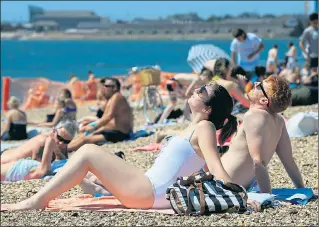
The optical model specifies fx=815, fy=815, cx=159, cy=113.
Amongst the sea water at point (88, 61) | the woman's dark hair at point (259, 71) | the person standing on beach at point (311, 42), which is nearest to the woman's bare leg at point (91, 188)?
the woman's dark hair at point (259, 71)

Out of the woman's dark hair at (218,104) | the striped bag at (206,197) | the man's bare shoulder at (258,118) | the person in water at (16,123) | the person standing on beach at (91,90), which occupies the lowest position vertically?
Result: the person standing on beach at (91,90)

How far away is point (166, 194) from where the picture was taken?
513cm

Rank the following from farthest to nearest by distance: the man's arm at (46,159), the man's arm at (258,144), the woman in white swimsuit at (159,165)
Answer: the man's arm at (46,159) < the man's arm at (258,144) < the woman in white swimsuit at (159,165)

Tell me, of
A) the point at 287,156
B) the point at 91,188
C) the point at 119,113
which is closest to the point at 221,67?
the point at 119,113

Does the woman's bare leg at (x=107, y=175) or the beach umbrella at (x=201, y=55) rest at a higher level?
the woman's bare leg at (x=107, y=175)

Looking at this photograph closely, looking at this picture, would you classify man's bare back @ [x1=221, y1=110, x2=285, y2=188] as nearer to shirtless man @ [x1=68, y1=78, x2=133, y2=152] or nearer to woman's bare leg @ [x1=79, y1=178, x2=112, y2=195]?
woman's bare leg @ [x1=79, y1=178, x2=112, y2=195]

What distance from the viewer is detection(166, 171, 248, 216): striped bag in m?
4.99

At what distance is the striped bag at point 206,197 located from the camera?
4992 mm

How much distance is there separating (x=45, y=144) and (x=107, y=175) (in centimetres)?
226

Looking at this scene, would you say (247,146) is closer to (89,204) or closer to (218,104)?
(218,104)

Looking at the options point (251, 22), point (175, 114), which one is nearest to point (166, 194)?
point (175, 114)

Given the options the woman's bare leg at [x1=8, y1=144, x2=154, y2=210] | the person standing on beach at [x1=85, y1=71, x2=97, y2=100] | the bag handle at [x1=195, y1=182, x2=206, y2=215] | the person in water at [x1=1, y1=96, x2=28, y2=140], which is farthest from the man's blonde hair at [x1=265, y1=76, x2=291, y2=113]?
the person standing on beach at [x1=85, y1=71, x2=97, y2=100]

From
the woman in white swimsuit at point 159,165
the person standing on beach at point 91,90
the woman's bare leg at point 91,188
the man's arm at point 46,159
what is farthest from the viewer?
the person standing on beach at point 91,90

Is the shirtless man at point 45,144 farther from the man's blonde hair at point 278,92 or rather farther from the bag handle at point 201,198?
the bag handle at point 201,198
